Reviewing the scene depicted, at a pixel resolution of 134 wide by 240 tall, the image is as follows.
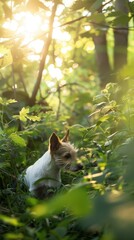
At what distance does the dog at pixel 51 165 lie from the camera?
15.7 feet

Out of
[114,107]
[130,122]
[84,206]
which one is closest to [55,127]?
[114,107]

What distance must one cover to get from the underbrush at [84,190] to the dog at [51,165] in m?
0.12

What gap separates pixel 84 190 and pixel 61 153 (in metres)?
3.18

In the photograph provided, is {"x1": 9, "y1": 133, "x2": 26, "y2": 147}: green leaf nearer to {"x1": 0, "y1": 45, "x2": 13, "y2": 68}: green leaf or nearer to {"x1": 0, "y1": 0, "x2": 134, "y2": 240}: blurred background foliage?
{"x1": 0, "y1": 0, "x2": 134, "y2": 240}: blurred background foliage

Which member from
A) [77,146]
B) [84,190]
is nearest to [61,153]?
[77,146]

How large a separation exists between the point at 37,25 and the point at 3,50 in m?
2.35

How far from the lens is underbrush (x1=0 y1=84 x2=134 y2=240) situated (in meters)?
1.42

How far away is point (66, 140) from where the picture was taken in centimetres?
552

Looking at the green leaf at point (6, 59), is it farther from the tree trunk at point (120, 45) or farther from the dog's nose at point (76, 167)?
the tree trunk at point (120, 45)

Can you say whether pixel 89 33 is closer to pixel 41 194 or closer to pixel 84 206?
pixel 41 194

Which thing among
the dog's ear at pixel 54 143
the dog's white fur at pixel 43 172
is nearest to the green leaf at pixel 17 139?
the dog's white fur at pixel 43 172

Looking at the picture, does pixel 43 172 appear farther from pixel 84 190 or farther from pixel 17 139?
pixel 84 190

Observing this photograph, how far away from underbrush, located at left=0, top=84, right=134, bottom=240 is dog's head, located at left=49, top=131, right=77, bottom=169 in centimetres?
11

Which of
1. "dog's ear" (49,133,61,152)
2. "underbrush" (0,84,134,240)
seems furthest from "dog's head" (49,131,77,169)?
"underbrush" (0,84,134,240)
